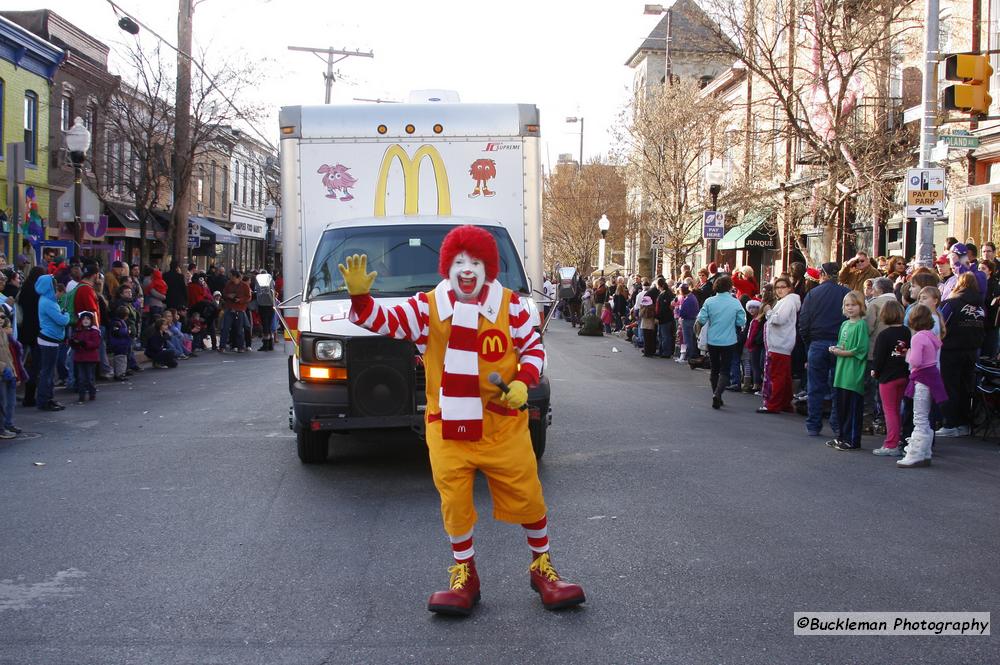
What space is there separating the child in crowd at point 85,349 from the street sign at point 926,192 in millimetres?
11085

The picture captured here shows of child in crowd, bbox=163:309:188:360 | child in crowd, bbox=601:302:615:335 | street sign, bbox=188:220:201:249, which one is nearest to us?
child in crowd, bbox=163:309:188:360

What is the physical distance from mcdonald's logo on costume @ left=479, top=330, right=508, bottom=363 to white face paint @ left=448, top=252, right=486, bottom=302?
0.20 m

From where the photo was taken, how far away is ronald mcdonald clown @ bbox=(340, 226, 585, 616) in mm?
5117

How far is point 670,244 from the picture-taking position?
118 feet

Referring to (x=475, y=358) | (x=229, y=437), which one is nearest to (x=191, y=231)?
(x=229, y=437)

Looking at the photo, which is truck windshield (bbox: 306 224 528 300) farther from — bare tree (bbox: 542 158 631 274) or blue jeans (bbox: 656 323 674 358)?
bare tree (bbox: 542 158 631 274)

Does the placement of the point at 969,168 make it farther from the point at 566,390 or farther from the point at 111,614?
the point at 111,614

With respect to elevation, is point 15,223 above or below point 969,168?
below

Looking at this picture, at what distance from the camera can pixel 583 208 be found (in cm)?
5047

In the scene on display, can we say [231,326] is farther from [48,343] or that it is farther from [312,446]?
[312,446]

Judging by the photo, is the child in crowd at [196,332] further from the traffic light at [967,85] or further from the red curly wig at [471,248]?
the red curly wig at [471,248]

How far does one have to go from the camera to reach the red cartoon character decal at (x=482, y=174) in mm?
10211

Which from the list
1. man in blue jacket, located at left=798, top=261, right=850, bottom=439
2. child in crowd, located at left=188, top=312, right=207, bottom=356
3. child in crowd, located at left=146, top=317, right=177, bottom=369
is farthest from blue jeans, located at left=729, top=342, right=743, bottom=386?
child in crowd, located at left=188, top=312, right=207, bottom=356

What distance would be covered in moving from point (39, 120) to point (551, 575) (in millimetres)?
26846
